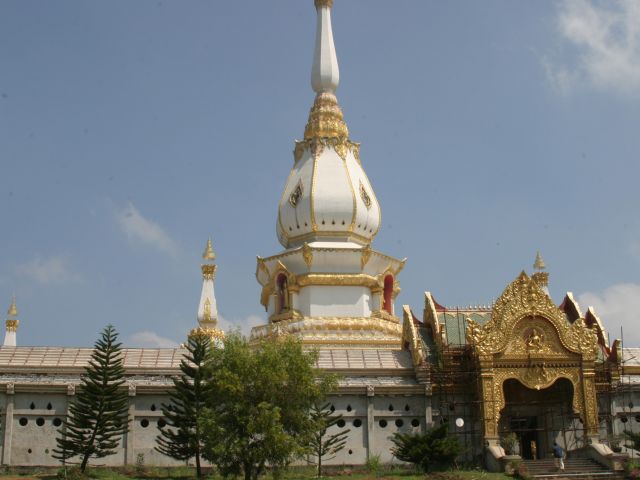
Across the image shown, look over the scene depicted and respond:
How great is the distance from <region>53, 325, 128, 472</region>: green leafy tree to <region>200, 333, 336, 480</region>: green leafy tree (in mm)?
3401

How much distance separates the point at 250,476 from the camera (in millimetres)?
27547

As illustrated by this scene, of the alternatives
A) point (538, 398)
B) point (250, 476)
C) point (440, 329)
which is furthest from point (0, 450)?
point (538, 398)

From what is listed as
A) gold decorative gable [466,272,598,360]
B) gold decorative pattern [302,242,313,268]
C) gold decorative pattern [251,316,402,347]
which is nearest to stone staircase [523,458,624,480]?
gold decorative gable [466,272,598,360]

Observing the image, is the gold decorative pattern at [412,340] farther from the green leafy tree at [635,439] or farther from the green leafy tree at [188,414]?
the green leafy tree at [188,414]

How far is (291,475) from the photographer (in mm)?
30141

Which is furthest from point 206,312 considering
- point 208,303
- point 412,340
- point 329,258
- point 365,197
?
point 412,340

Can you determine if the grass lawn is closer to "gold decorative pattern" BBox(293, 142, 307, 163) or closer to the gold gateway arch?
the gold gateway arch

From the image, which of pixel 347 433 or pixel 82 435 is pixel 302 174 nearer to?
pixel 347 433

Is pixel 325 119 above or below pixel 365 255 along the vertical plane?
above

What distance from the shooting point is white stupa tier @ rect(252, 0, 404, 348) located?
1715 inches

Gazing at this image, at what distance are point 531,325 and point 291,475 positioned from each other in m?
9.96

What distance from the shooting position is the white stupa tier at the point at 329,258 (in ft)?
143

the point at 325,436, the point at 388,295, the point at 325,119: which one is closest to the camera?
the point at 325,436

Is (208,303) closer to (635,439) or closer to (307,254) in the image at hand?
(307,254)
